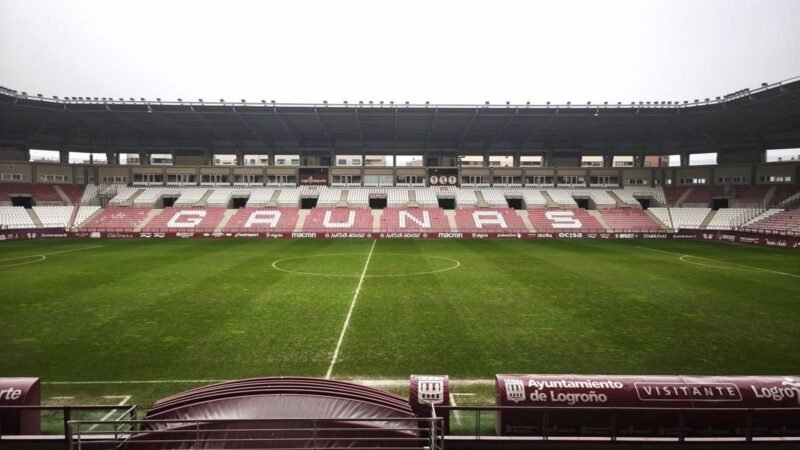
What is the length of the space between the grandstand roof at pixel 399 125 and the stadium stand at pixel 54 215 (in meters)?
10.8

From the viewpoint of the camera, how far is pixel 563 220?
178 ft

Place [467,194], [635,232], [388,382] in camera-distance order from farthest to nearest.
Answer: [467,194]
[635,232]
[388,382]

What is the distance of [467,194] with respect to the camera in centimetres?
6156

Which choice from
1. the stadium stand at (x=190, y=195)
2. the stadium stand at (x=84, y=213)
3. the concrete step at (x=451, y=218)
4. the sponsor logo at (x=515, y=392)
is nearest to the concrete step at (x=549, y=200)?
the concrete step at (x=451, y=218)

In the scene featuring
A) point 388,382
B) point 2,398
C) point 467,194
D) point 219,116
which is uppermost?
point 219,116

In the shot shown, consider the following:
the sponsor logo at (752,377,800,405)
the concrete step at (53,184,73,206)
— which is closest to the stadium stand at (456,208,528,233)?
the sponsor logo at (752,377,800,405)

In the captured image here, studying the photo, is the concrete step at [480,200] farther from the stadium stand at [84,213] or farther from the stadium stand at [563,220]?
the stadium stand at [84,213]

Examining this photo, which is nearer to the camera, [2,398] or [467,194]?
[2,398]

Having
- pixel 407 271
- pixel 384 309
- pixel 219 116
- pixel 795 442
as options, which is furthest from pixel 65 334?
pixel 219 116

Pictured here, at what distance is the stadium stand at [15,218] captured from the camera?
47969 mm

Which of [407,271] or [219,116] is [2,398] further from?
[219,116]

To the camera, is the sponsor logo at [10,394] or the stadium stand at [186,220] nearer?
the sponsor logo at [10,394]

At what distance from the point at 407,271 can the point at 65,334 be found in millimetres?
15696

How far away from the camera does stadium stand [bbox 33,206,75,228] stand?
50.4 meters
